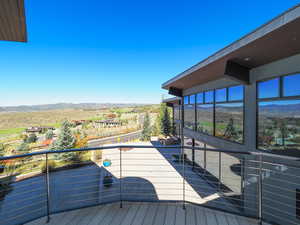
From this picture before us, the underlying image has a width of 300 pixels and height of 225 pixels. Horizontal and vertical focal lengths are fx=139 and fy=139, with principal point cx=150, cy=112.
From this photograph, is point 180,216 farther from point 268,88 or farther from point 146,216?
point 268,88

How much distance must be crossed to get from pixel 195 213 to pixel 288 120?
106 inches

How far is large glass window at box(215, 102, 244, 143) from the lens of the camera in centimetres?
387

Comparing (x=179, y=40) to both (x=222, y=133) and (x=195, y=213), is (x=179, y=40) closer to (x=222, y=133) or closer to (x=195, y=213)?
(x=222, y=133)

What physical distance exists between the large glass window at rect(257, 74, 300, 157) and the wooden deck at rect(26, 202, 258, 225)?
2.01 m

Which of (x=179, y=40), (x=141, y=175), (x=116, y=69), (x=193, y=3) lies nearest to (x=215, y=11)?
(x=193, y=3)

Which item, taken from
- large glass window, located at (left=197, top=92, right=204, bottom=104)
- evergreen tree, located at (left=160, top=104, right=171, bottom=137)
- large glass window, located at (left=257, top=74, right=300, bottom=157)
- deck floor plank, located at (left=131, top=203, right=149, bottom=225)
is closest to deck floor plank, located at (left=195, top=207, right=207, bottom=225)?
deck floor plank, located at (left=131, top=203, right=149, bottom=225)

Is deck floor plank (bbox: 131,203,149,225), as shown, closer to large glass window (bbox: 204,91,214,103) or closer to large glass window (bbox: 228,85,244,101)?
large glass window (bbox: 228,85,244,101)

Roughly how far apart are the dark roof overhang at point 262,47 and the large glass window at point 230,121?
0.95 m

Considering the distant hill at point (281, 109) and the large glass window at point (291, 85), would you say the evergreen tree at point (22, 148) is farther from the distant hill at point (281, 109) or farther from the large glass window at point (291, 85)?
the large glass window at point (291, 85)

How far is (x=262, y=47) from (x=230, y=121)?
7.84 feet

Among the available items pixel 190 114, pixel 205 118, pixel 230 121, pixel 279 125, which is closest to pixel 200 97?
pixel 205 118

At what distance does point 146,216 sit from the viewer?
1818 millimetres

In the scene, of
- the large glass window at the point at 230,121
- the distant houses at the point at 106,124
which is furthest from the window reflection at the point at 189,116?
the distant houses at the point at 106,124

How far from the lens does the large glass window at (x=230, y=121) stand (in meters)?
3.87
